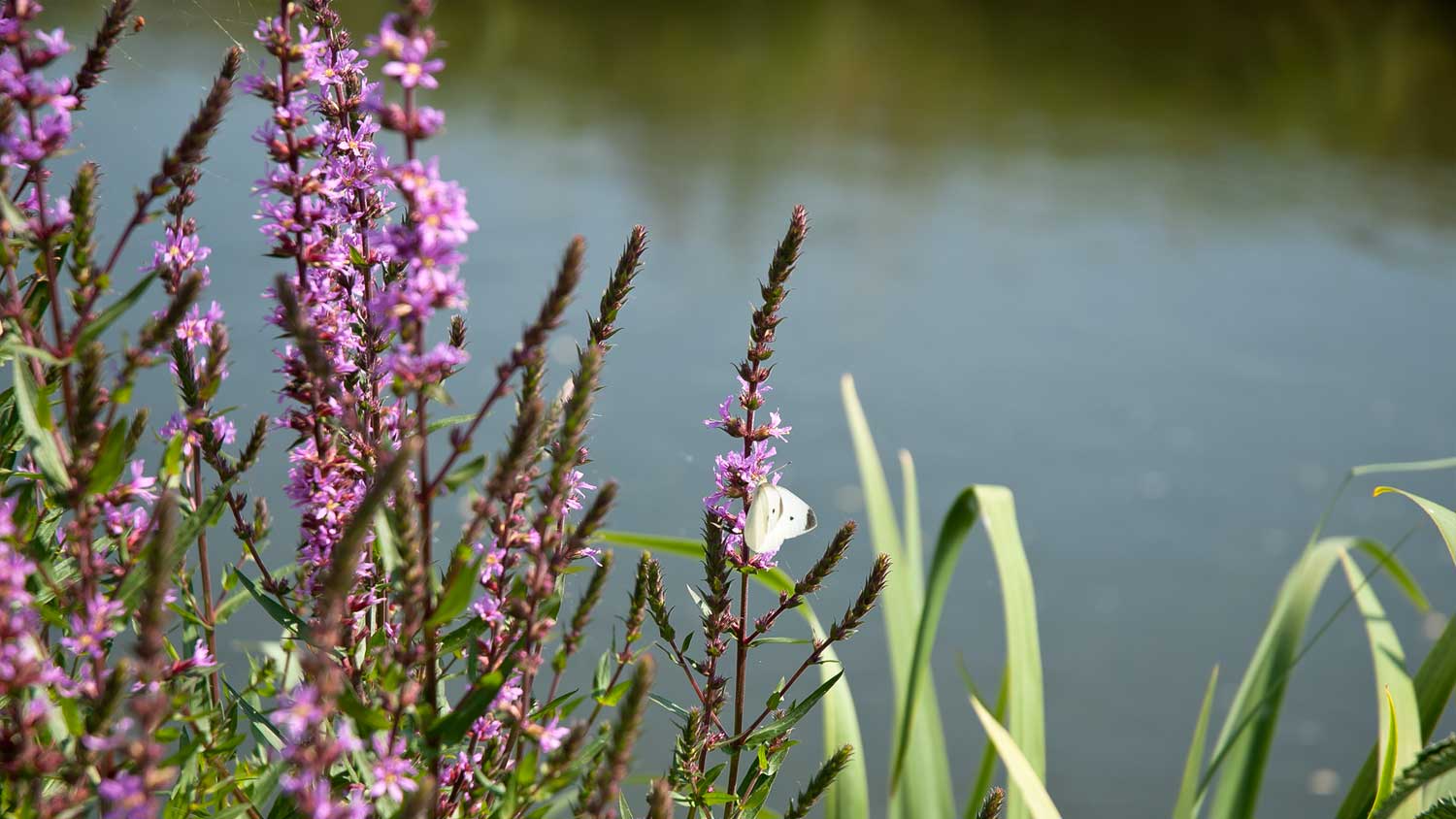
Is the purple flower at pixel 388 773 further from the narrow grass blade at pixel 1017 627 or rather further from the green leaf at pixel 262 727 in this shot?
the narrow grass blade at pixel 1017 627

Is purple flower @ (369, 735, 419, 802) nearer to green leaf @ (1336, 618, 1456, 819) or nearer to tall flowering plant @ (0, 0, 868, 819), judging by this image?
tall flowering plant @ (0, 0, 868, 819)

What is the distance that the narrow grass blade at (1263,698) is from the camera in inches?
66.2

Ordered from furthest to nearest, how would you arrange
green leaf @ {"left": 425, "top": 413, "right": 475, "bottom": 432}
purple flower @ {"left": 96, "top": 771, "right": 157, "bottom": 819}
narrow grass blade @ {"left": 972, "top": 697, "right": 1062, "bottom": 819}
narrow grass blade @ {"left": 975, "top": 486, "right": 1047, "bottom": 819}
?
narrow grass blade @ {"left": 975, "top": 486, "right": 1047, "bottom": 819}
narrow grass blade @ {"left": 972, "top": 697, "right": 1062, "bottom": 819}
green leaf @ {"left": 425, "top": 413, "right": 475, "bottom": 432}
purple flower @ {"left": 96, "top": 771, "right": 157, "bottom": 819}

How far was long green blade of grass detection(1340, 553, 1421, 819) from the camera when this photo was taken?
146cm

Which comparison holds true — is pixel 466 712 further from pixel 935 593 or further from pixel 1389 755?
pixel 1389 755

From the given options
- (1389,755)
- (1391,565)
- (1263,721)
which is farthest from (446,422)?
(1391,565)

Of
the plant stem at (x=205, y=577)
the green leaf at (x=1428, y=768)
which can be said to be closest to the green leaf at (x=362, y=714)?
the plant stem at (x=205, y=577)

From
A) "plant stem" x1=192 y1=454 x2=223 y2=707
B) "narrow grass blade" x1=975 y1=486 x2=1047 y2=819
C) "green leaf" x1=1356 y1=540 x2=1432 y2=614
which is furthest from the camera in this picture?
"green leaf" x1=1356 y1=540 x2=1432 y2=614

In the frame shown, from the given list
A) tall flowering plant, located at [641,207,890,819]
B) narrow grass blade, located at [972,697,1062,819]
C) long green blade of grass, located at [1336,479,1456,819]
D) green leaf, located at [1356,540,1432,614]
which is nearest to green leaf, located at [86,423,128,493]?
tall flowering plant, located at [641,207,890,819]

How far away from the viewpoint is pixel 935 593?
4.92 ft

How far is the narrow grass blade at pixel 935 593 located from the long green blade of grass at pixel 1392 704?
1.71 ft

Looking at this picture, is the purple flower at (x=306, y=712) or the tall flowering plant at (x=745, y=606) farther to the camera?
the tall flowering plant at (x=745, y=606)

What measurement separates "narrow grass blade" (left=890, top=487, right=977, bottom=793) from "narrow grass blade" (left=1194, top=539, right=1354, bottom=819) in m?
0.43

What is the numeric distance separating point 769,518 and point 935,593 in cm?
47
